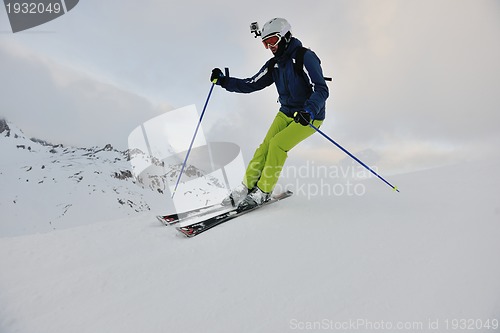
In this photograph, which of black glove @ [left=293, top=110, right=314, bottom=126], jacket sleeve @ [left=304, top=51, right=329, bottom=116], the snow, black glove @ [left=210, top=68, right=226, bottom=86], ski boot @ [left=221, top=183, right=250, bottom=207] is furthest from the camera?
black glove @ [left=210, top=68, right=226, bottom=86]

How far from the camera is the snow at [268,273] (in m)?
1.85

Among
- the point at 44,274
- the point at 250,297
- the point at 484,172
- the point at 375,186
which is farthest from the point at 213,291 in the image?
the point at 484,172

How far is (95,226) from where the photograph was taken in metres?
3.58

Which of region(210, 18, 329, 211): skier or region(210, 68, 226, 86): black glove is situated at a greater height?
region(210, 68, 226, 86): black glove

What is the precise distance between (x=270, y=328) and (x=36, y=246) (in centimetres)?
260

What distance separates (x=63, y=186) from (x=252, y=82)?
37.2 metres

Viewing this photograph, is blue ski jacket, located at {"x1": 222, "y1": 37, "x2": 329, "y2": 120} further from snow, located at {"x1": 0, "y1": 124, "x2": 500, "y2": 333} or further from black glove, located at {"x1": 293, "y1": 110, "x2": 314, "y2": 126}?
snow, located at {"x1": 0, "y1": 124, "x2": 500, "y2": 333}

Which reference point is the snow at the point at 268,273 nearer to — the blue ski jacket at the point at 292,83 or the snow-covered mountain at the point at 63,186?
the blue ski jacket at the point at 292,83

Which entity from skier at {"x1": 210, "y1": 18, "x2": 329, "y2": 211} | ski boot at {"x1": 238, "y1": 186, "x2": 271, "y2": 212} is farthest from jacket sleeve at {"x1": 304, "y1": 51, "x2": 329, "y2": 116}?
ski boot at {"x1": 238, "y1": 186, "x2": 271, "y2": 212}

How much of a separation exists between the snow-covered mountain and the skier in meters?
23.4

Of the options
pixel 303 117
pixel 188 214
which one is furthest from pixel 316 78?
pixel 188 214

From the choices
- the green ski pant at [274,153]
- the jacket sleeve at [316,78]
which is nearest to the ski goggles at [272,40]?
the jacket sleeve at [316,78]

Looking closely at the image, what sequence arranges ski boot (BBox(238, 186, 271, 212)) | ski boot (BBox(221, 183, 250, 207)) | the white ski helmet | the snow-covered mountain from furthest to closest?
the snow-covered mountain, ski boot (BBox(221, 183, 250, 207)), ski boot (BBox(238, 186, 271, 212)), the white ski helmet

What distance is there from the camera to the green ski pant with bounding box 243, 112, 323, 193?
4211 millimetres
